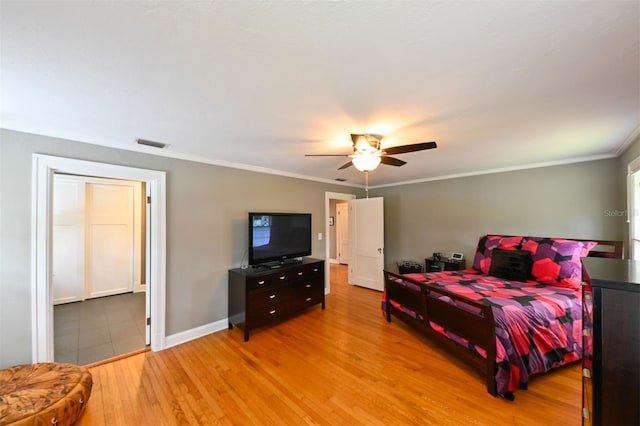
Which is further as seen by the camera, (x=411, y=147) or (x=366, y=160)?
(x=366, y=160)

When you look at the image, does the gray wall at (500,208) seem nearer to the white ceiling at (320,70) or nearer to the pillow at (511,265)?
the pillow at (511,265)

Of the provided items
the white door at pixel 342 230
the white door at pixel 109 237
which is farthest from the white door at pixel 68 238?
the white door at pixel 342 230

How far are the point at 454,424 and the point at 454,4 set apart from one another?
2.51 meters

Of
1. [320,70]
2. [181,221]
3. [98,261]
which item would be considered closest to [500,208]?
[320,70]

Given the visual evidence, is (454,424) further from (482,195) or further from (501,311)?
(482,195)

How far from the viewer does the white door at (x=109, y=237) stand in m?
4.47

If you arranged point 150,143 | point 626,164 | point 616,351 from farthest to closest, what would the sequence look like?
point 626,164, point 150,143, point 616,351

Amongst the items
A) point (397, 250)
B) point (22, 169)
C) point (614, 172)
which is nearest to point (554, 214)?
point (614, 172)

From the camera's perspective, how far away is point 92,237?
14.6 ft

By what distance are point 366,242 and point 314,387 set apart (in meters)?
3.35

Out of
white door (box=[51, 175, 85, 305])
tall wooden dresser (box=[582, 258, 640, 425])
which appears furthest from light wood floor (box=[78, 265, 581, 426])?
white door (box=[51, 175, 85, 305])

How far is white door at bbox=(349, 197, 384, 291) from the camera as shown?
4.98 metres

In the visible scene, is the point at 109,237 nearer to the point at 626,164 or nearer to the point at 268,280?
the point at 268,280

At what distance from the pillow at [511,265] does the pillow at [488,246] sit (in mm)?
149
